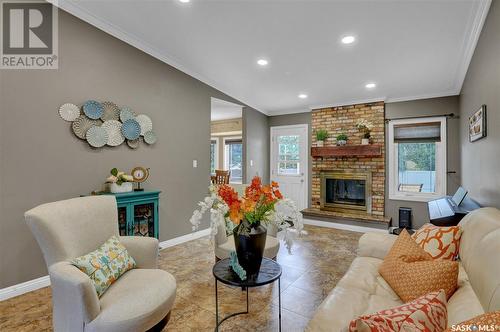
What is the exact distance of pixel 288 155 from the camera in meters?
6.16

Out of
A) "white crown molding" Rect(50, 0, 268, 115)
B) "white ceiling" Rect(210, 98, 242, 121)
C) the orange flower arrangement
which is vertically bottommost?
the orange flower arrangement

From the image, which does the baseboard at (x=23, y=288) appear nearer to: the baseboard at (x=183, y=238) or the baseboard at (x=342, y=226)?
the baseboard at (x=183, y=238)

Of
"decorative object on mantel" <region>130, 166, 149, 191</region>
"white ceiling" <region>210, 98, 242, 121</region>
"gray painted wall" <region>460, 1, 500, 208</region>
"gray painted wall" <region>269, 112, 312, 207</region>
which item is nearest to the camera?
"gray painted wall" <region>460, 1, 500, 208</region>

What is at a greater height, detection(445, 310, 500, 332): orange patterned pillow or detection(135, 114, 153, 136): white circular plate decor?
detection(135, 114, 153, 136): white circular plate decor

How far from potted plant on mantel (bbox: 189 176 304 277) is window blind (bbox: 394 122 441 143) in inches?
165

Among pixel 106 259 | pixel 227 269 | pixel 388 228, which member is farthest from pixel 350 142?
pixel 106 259

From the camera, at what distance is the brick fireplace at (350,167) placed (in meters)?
4.94

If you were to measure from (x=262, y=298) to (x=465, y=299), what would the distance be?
1.60 metres

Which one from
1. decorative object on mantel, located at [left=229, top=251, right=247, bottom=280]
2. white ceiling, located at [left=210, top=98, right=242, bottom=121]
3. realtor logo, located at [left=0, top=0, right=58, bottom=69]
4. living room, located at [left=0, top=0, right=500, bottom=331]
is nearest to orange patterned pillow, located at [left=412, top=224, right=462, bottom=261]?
living room, located at [left=0, top=0, right=500, bottom=331]

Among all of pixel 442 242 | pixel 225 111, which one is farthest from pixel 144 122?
pixel 442 242

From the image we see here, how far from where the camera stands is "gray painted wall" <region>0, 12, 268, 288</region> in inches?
92.6

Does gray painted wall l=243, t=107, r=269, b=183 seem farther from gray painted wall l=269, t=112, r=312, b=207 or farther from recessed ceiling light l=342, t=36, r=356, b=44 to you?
recessed ceiling light l=342, t=36, r=356, b=44

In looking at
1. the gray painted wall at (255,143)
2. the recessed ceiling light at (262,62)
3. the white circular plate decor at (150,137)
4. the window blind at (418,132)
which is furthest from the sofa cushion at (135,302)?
the window blind at (418,132)

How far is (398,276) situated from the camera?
60.1 inches
